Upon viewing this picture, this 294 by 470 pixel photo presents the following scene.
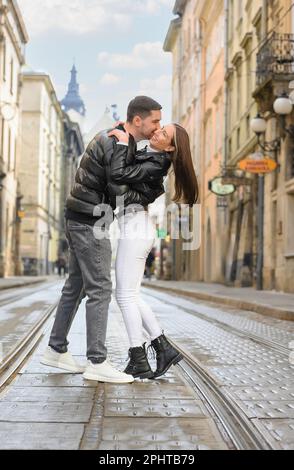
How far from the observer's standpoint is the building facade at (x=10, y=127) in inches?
1480

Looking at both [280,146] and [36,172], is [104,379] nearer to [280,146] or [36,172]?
[280,146]

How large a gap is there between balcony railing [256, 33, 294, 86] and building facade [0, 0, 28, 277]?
18.1m

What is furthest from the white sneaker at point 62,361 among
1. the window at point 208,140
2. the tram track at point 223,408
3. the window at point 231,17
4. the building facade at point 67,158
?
the building facade at point 67,158

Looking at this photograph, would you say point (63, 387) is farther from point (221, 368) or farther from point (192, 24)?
point (192, 24)

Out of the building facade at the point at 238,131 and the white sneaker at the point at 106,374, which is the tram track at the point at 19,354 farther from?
the building facade at the point at 238,131

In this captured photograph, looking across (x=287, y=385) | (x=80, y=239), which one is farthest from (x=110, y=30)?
(x=287, y=385)

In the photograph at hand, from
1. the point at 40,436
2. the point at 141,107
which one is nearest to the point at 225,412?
the point at 40,436

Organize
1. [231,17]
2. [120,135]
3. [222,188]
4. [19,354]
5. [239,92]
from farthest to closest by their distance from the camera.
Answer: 1. [231,17]
2. [239,92]
3. [222,188]
4. [19,354]
5. [120,135]

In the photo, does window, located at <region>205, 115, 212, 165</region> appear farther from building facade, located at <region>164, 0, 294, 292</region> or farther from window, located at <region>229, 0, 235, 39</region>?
window, located at <region>229, 0, 235, 39</region>

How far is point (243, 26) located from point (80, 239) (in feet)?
77.9

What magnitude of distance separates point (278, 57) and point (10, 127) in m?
25.0

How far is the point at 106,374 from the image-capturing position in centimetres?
462

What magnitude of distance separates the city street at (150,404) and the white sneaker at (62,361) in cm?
5

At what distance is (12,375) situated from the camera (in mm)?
4844
